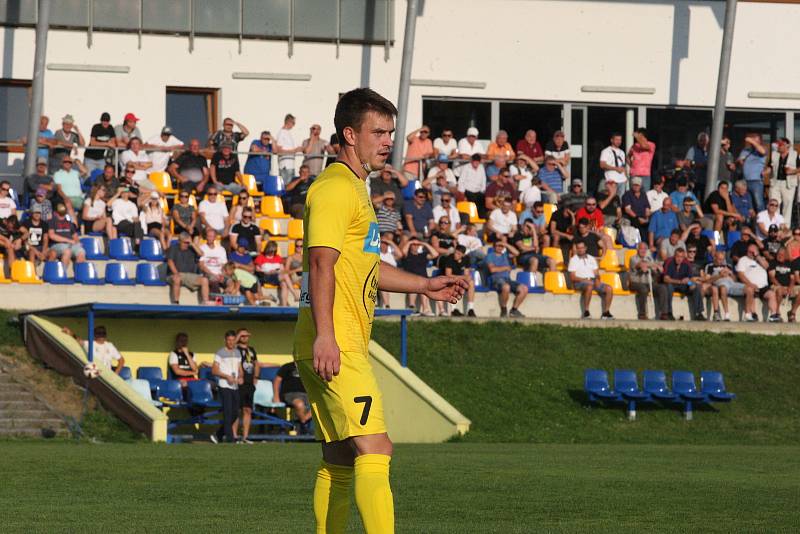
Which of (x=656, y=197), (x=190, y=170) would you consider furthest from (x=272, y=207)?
(x=656, y=197)

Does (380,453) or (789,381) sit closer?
(380,453)

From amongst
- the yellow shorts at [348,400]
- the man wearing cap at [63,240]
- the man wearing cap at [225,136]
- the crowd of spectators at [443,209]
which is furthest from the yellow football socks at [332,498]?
the man wearing cap at [225,136]

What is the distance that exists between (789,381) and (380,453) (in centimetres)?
2058

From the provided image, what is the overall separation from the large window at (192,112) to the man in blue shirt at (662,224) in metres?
10.4

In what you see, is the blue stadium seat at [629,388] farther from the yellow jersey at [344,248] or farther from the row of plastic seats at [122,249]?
the yellow jersey at [344,248]

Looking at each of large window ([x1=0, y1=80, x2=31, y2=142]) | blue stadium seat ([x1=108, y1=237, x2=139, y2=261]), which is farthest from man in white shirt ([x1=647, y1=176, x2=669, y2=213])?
large window ([x1=0, y1=80, x2=31, y2=142])

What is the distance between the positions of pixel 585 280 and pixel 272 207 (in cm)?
625

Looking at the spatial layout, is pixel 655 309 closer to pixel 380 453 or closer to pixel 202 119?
pixel 202 119

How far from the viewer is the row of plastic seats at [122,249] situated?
82.9 feet

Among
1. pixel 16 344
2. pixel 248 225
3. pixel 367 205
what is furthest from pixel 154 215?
pixel 367 205

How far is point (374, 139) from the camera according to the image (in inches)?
242

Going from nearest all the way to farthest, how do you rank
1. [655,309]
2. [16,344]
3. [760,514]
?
[760,514], [16,344], [655,309]

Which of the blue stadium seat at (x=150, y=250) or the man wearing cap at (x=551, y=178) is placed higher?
the man wearing cap at (x=551, y=178)

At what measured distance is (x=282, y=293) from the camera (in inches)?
978
